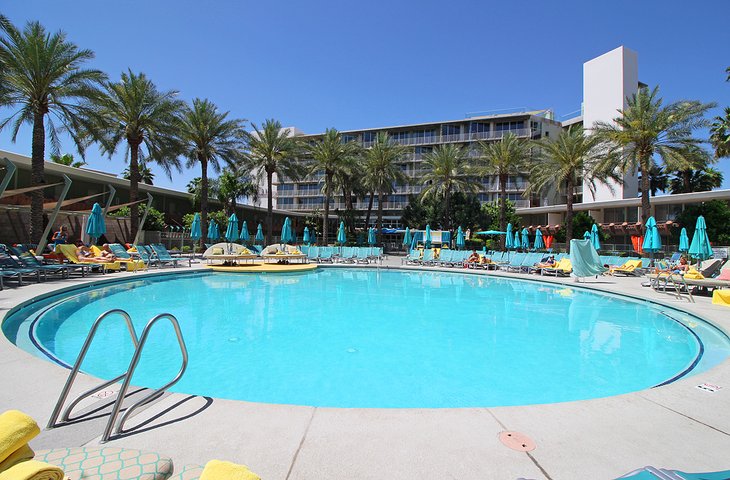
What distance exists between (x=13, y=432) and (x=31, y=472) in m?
0.37

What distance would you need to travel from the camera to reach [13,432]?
1.74m

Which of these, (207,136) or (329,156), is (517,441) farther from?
(329,156)

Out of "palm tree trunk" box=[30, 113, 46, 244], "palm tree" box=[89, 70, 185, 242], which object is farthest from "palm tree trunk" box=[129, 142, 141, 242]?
"palm tree trunk" box=[30, 113, 46, 244]

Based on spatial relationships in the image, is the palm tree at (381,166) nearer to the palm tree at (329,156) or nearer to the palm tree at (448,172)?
the palm tree at (329,156)

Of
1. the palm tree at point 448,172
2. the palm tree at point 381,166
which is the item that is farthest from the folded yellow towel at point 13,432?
the palm tree at point 448,172

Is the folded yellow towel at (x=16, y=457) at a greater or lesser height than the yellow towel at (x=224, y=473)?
lesser

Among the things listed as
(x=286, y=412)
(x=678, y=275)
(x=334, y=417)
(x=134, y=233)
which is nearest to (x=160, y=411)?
(x=286, y=412)

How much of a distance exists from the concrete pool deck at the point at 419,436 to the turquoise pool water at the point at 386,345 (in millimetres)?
1409

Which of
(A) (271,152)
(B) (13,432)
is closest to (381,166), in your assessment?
(A) (271,152)

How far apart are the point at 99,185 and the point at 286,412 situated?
3458 cm

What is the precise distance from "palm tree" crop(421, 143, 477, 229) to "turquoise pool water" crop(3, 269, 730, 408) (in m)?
23.8

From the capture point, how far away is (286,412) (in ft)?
10.8

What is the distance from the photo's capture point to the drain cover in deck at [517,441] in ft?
9.03

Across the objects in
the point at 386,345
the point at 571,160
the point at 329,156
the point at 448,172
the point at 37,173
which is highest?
the point at 329,156
